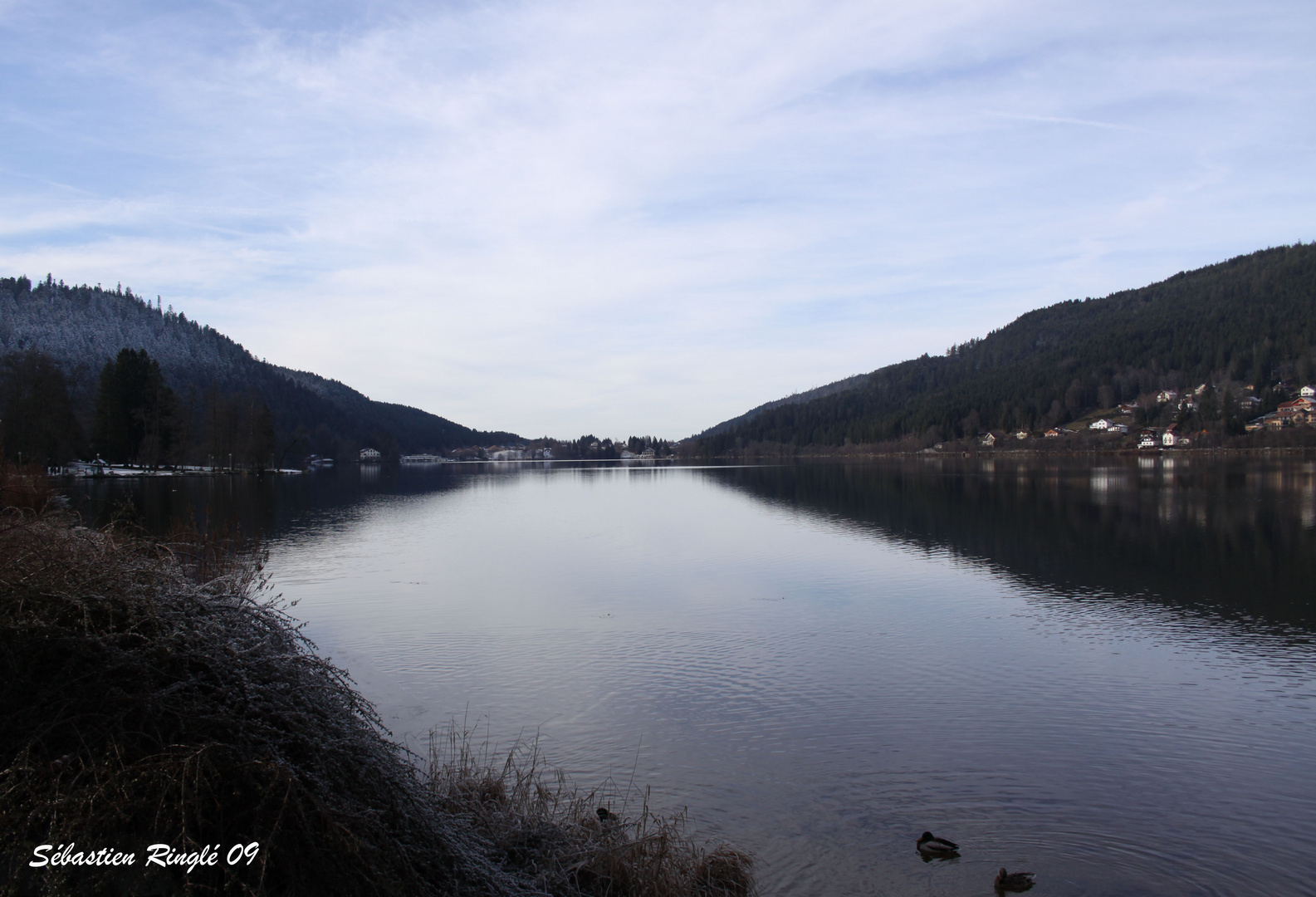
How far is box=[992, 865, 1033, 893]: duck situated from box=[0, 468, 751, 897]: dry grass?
4743 mm

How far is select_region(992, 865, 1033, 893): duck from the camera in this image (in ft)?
26.2

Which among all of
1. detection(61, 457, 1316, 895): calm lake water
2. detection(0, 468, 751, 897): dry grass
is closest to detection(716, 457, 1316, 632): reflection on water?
detection(61, 457, 1316, 895): calm lake water

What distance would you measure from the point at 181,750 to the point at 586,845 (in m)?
4.15

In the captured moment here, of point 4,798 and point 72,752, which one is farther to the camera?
point 72,752

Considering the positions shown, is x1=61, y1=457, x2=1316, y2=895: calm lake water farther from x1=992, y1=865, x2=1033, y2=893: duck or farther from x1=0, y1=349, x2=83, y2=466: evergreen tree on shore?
x1=0, y1=349, x2=83, y2=466: evergreen tree on shore

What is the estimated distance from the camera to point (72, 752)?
440 centimetres

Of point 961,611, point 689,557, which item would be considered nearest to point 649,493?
point 689,557

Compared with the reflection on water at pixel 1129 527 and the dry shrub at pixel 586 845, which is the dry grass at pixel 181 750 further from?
the reflection on water at pixel 1129 527

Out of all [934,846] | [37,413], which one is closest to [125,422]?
[37,413]

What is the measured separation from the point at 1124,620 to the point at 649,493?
60.0 meters

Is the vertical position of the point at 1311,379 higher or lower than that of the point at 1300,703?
higher

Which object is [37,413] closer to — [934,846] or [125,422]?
[125,422]

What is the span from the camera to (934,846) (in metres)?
8.70

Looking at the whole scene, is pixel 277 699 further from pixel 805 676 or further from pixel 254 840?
pixel 805 676
